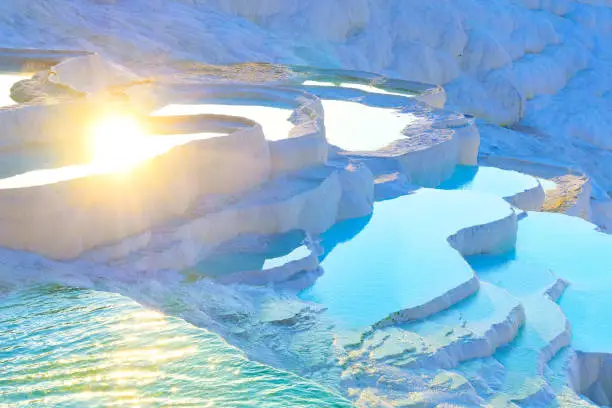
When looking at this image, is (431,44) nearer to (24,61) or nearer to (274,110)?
(274,110)

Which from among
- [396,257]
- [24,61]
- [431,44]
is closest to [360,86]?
[24,61]

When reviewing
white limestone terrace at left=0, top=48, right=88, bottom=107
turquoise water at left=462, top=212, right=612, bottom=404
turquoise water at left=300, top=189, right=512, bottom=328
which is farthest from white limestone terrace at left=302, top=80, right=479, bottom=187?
white limestone terrace at left=0, top=48, right=88, bottom=107

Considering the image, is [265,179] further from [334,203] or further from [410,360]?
[410,360]

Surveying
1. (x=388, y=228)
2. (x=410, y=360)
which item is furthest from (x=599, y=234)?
(x=410, y=360)

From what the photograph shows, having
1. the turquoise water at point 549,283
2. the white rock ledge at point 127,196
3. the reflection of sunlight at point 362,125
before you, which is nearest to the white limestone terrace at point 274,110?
the white rock ledge at point 127,196

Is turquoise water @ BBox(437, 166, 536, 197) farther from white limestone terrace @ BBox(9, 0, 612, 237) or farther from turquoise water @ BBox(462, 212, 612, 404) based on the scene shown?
white limestone terrace @ BBox(9, 0, 612, 237)

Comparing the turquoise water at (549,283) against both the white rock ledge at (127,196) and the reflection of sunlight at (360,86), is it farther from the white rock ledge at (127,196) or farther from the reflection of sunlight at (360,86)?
the reflection of sunlight at (360,86)
